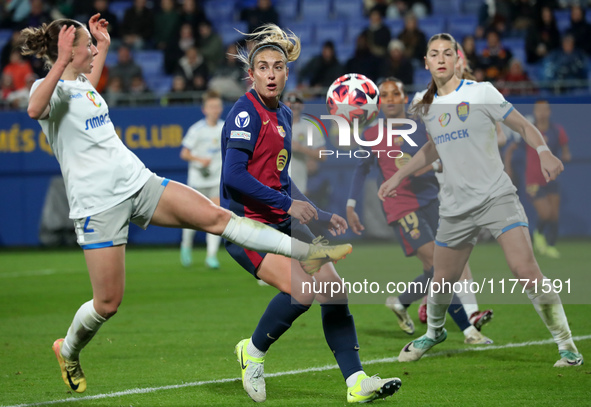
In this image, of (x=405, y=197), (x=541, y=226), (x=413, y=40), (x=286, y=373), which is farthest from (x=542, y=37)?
(x=286, y=373)

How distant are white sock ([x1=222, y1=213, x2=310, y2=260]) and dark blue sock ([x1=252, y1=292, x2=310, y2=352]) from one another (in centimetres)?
35

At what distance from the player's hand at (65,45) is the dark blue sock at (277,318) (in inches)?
73.5

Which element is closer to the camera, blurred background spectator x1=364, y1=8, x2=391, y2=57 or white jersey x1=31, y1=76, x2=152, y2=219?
white jersey x1=31, y1=76, x2=152, y2=219

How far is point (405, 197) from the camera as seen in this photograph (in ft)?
24.7

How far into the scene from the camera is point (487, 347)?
269 inches

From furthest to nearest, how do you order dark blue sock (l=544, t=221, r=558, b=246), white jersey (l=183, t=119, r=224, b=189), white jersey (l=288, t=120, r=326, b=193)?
dark blue sock (l=544, t=221, r=558, b=246) < white jersey (l=183, t=119, r=224, b=189) < white jersey (l=288, t=120, r=326, b=193)

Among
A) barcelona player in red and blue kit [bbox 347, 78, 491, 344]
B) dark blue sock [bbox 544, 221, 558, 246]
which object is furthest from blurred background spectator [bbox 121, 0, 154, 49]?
barcelona player in red and blue kit [bbox 347, 78, 491, 344]

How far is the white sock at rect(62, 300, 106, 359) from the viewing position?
5102mm

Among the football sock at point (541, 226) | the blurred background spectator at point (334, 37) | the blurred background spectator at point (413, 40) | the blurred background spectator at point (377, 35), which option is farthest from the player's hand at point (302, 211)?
the blurred background spectator at point (377, 35)

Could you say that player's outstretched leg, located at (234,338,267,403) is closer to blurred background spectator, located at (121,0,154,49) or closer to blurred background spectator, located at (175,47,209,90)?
blurred background spectator, located at (175,47,209,90)

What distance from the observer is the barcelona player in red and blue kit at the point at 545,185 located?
1348 centimetres

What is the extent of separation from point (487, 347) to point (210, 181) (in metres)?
7.23

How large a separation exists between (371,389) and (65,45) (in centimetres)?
260

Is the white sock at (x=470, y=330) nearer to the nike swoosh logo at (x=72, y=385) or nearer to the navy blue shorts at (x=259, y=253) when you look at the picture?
the navy blue shorts at (x=259, y=253)
